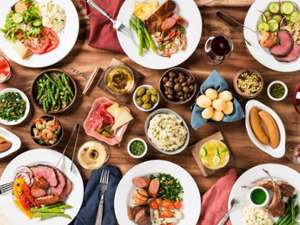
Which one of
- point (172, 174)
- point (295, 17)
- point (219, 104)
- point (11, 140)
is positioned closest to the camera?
point (219, 104)

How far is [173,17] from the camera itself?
11.7ft

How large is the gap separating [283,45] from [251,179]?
872 millimetres

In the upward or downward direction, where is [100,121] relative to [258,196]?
upward

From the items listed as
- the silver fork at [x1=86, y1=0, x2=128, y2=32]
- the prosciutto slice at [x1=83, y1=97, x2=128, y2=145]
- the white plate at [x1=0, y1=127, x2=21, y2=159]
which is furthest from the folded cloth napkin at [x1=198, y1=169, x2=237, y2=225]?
the white plate at [x1=0, y1=127, x2=21, y2=159]

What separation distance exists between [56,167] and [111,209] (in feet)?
1.51

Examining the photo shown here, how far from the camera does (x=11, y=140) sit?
3707 mm

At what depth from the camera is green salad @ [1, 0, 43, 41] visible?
145 inches

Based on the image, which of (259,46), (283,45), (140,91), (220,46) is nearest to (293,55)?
(283,45)

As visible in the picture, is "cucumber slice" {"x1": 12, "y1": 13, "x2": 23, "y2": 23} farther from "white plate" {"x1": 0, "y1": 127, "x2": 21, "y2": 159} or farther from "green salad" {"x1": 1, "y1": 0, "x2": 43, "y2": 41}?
"white plate" {"x1": 0, "y1": 127, "x2": 21, "y2": 159}

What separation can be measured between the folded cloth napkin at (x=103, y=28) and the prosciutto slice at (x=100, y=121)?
0.36 m

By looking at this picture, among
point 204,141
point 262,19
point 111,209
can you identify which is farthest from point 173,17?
point 111,209

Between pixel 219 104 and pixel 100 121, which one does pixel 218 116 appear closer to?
pixel 219 104

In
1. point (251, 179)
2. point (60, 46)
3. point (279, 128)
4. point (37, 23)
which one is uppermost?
point (37, 23)

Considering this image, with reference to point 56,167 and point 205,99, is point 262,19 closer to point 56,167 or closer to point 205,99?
point 205,99
